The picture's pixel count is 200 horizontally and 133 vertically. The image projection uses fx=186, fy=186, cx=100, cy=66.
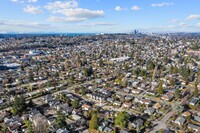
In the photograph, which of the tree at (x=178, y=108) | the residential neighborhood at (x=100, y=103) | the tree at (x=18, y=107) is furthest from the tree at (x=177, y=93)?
the tree at (x=18, y=107)

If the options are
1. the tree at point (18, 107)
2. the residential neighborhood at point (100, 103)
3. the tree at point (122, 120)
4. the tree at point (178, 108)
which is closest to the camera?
the tree at point (122, 120)

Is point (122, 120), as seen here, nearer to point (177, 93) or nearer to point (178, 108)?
point (178, 108)

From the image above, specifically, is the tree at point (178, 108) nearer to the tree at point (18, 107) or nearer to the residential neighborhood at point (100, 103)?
the residential neighborhood at point (100, 103)

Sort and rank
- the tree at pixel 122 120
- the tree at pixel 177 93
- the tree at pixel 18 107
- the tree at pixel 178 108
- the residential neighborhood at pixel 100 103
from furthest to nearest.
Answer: the tree at pixel 177 93 → the tree at pixel 18 107 → the tree at pixel 178 108 → the residential neighborhood at pixel 100 103 → the tree at pixel 122 120

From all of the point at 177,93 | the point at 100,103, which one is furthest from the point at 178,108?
the point at 100,103

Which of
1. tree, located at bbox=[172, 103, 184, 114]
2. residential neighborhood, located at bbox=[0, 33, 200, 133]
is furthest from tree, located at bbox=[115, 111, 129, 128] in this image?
Answer: tree, located at bbox=[172, 103, 184, 114]

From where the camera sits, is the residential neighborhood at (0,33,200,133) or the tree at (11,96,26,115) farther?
the tree at (11,96,26,115)

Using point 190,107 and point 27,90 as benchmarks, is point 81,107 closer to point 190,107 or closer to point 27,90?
point 27,90

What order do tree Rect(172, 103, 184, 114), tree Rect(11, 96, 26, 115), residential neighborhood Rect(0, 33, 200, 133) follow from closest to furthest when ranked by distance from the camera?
residential neighborhood Rect(0, 33, 200, 133) < tree Rect(172, 103, 184, 114) < tree Rect(11, 96, 26, 115)

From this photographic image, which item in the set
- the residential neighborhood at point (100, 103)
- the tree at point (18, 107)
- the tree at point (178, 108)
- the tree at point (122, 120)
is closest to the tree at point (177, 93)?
the residential neighborhood at point (100, 103)

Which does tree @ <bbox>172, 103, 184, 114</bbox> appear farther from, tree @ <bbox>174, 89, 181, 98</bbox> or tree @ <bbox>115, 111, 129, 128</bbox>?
tree @ <bbox>115, 111, 129, 128</bbox>

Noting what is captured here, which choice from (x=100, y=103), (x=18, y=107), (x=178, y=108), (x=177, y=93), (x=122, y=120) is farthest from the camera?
(x=177, y=93)

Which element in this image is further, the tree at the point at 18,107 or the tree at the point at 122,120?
the tree at the point at 18,107
